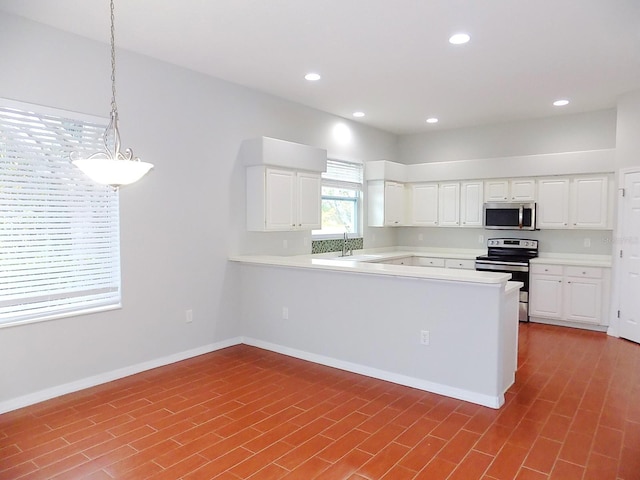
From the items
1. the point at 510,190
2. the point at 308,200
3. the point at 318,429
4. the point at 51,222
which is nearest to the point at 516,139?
the point at 510,190

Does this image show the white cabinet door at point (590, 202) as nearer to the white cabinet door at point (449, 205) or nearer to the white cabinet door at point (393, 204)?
the white cabinet door at point (449, 205)

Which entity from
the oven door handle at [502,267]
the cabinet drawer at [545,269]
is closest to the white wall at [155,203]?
the oven door handle at [502,267]

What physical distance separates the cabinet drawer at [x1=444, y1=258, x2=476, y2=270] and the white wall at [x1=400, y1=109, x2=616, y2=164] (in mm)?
1669

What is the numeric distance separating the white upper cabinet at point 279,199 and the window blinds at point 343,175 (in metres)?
0.88

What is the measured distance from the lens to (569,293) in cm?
577

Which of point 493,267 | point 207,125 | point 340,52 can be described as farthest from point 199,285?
point 493,267

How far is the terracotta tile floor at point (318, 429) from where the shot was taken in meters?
2.51

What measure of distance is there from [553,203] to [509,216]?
586 mm

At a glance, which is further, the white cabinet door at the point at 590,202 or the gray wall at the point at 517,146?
the gray wall at the point at 517,146

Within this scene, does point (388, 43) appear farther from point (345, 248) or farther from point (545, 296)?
point (545, 296)

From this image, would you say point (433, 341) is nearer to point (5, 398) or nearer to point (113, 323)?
point (113, 323)

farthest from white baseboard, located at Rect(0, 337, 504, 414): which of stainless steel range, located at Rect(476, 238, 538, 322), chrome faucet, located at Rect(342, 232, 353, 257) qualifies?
stainless steel range, located at Rect(476, 238, 538, 322)

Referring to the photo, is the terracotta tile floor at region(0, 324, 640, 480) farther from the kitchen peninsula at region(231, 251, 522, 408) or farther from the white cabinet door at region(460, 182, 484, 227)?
the white cabinet door at region(460, 182, 484, 227)

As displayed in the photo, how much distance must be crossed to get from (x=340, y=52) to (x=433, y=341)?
261 centimetres
